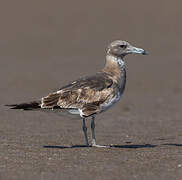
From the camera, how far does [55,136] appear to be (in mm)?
12703

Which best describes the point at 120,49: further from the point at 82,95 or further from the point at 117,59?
the point at 82,95

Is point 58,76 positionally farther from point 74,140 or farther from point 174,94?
point 74,140

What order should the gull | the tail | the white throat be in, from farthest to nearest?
the white throat, the gull, the tail

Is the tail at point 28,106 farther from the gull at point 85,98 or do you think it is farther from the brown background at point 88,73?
the brown background at point 88,73

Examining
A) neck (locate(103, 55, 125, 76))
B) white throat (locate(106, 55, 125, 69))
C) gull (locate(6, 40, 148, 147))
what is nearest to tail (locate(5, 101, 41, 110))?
gull (locate(6, 40, 148, 147))

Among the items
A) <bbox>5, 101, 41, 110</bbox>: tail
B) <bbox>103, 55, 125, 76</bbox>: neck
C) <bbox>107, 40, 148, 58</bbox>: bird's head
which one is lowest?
<bbox>5, 101, 41, 110</bbox>: tail

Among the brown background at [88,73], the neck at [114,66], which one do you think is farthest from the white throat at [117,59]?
the brown background at [88,73]

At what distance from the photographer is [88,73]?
24.0m

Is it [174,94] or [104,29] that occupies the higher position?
[104,29]

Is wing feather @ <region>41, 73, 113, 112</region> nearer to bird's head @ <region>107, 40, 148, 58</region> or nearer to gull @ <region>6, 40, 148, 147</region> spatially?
gull @ <region>6, 40, 148, 147</region>

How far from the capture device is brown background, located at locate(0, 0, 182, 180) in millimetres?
9406

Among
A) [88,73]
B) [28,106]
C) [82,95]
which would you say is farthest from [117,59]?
[88,73]

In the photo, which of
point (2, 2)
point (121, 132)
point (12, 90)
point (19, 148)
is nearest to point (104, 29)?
point (2, 2)

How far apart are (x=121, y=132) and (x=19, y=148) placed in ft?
11.1
